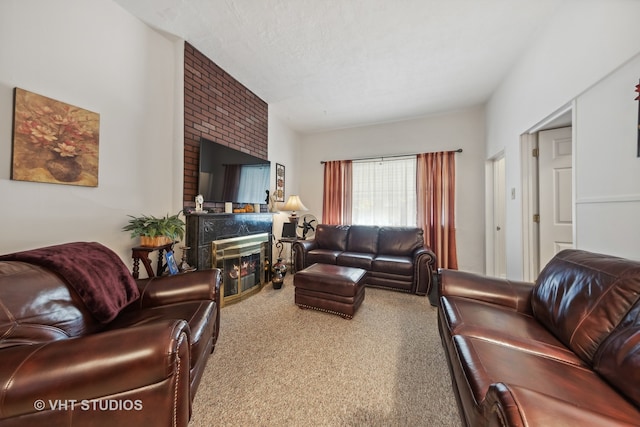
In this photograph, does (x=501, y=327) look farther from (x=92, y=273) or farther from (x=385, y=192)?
(x=385, y=192)

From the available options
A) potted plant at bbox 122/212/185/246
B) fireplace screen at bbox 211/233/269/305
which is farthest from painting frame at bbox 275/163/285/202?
potted plant at bbox 122/212/185/246

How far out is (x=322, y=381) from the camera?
1.40 m

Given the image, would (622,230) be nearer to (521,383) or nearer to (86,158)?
(521,383)

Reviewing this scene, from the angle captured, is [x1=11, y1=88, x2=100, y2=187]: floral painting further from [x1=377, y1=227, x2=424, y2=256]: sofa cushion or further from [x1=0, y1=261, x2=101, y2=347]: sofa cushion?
[x1=377, y1=227, x2=424, y2=256]: sofa cushion

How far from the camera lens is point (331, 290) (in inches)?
87.7

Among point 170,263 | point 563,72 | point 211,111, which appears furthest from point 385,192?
point 170,263

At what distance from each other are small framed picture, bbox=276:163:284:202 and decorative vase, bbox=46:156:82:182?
2635mm

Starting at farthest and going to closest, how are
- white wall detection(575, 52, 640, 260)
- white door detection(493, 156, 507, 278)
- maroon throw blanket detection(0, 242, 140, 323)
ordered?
white door detection(493, 156, 507, 278) → white wall detection(575, 52, 640, 260) → maroon throw blanket detection(0, 242, 140, 323)

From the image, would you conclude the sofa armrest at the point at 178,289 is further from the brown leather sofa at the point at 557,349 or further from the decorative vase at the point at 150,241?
the brown leather sofa at the point at 557,349

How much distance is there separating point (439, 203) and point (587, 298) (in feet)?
9.34

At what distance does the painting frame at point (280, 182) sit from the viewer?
417 cm

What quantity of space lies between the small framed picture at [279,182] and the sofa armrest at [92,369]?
134 inches

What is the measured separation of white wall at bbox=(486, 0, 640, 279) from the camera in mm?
1349

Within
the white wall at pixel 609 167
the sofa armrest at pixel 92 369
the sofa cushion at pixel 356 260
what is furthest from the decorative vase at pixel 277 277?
the white wall at pixel 609 167
